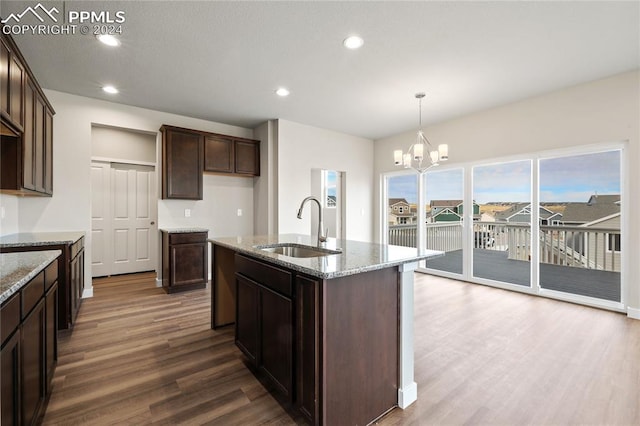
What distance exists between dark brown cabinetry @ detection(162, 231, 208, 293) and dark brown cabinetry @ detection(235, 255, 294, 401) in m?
2.20

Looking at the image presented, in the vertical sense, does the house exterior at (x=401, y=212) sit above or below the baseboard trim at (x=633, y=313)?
above

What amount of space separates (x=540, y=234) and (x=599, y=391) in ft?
8.69

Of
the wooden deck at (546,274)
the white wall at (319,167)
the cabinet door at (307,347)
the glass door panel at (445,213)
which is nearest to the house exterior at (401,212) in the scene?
the glass door panel at (445,213)

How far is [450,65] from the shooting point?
2.96m

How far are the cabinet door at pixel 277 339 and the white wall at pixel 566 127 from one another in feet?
12.8

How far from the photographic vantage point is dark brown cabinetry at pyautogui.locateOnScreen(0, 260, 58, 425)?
44.4 inches

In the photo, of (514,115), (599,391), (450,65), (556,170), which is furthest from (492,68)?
(599,391)

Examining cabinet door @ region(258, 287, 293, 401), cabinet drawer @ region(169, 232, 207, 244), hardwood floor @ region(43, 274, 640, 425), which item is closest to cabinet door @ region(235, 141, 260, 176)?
cabinet drawer @ region(169, 232, 207, 244)

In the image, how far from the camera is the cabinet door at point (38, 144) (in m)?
2.81

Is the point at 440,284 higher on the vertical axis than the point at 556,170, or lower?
lower

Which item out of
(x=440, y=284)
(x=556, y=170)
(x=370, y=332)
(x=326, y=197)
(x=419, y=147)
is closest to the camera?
(x=370, y=332)

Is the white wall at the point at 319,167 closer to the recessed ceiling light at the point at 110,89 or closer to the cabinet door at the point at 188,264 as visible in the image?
the cabinet door at the point at 188,264

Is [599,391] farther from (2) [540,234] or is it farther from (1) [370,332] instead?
(2) [540,234]

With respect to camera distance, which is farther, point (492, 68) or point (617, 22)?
point (492, 68)
